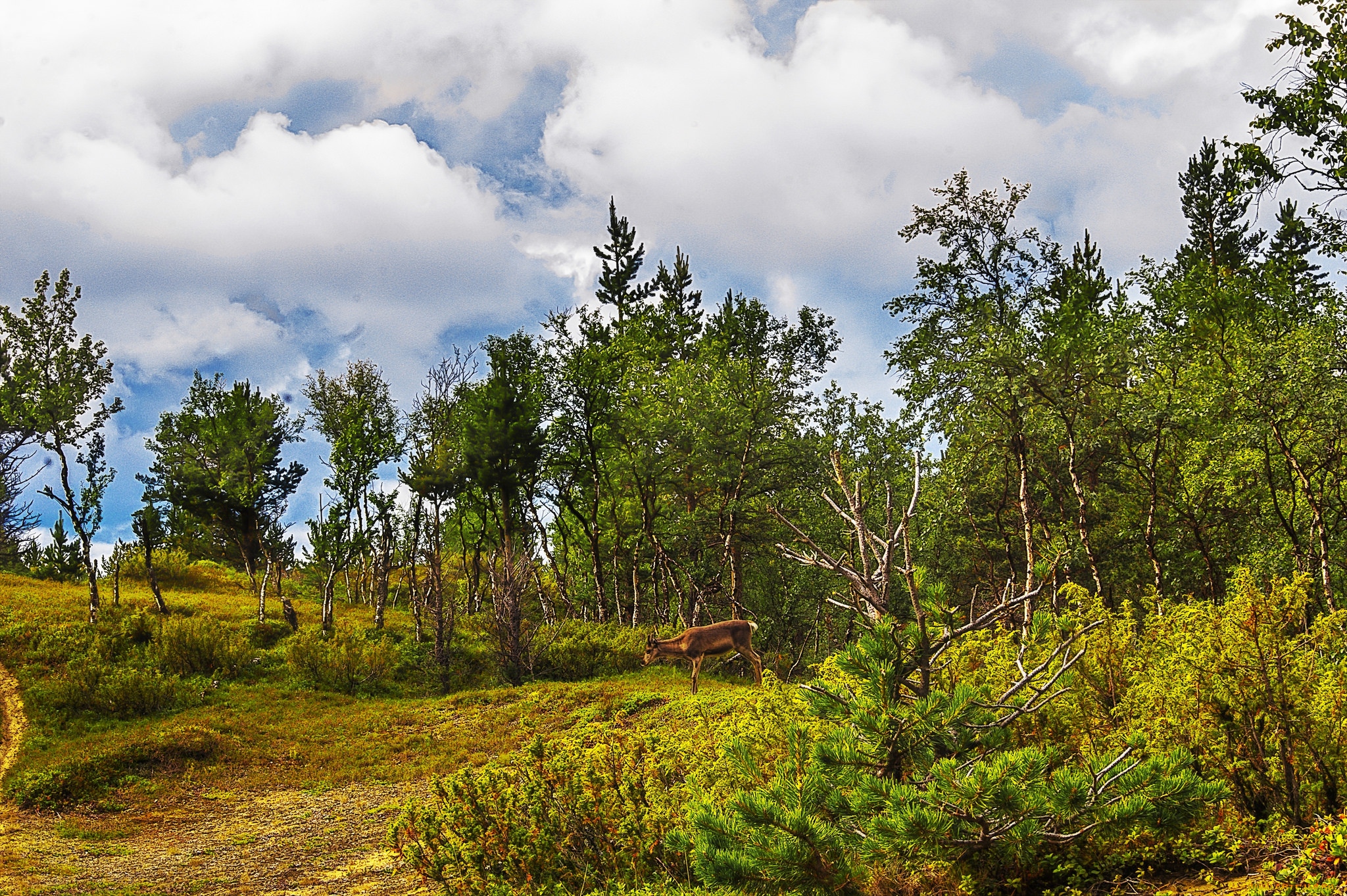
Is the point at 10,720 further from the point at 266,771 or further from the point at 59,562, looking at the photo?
the point at 59,562

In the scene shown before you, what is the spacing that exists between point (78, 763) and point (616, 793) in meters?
10.6

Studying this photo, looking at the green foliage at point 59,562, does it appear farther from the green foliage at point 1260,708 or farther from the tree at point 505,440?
the green foliage at point 1260,708

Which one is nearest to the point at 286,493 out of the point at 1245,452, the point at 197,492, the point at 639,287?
the point at 197,492

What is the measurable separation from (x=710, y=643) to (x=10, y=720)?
12209mm

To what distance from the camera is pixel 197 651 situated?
17922 mm

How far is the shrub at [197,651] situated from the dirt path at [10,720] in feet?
8.10

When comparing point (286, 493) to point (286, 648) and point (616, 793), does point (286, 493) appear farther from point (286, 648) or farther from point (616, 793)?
point (616, 793)

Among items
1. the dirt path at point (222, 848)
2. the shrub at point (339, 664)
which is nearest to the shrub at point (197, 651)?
the shrub at point (339, 664)

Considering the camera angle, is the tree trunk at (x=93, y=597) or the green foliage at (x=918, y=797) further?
the tree trunk at (x=93, y=597)

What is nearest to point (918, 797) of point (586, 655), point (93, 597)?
point (586, 655)

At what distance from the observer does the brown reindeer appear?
1398 cm

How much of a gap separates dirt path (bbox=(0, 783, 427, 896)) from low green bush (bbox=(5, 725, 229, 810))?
401 millimetres

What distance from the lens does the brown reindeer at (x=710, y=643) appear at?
14.0 metres

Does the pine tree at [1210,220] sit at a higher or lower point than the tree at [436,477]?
higher
